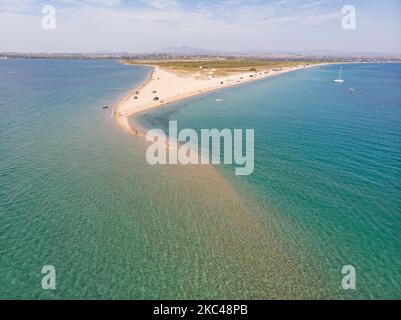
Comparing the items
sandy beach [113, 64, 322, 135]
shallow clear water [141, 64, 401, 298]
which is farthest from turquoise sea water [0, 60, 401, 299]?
sandy beach [113, 64, 322, 135]

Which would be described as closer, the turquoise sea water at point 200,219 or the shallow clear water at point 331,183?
the turquoise sea water at point 200,219

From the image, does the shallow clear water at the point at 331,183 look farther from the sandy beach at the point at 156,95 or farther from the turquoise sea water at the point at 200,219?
the sandy beach at the point at 156,95

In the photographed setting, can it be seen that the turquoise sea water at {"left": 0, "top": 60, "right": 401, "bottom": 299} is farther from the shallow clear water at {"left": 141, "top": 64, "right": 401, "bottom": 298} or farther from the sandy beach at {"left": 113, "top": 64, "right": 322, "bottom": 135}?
the sandy beach at {"left": 113, "top": 64, "right": 322, "bottom": 135}

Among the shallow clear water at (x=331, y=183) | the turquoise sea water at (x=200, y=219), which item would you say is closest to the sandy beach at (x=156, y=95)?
the shallow clear water at (x=331, y=183)

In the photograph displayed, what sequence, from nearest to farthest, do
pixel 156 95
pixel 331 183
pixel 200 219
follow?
pixel 200 219
pixel 331 183
pixel 156 95

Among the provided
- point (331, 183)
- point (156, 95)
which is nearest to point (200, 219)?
point (331, 183)

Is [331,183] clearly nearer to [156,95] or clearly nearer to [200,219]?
[200,219]

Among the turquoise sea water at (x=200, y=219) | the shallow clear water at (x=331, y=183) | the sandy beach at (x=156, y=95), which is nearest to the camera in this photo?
the turquoise sea water at (x=200, y=219)
